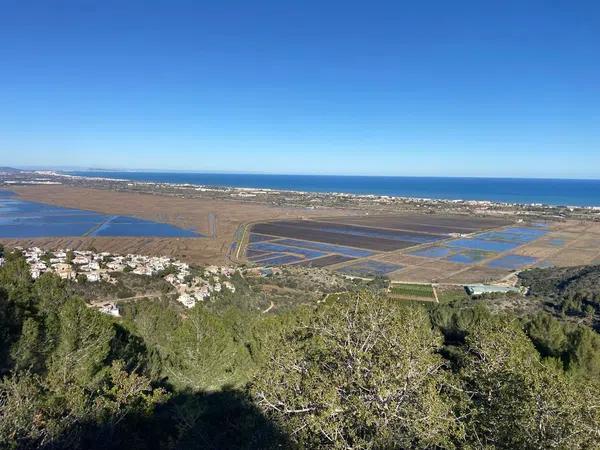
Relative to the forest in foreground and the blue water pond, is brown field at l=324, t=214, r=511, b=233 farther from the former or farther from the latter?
the forest in foreground

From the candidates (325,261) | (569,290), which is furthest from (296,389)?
(325,261)

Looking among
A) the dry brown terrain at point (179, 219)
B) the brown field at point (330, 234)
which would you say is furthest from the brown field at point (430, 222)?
the dry brown terrain at point (179, 219)

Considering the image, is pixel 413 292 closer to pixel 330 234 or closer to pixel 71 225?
pixel 330 234

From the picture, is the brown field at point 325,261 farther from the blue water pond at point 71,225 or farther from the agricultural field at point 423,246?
the blue water pond at point 71,225

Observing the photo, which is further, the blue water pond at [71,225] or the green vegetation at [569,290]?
the blue water pond at [71,225]

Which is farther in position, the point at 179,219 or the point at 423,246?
the point at 179,219

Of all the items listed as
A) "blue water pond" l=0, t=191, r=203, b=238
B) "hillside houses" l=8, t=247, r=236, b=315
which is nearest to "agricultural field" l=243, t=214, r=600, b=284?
"hillside houses" l=8, t=247, r=236, b=315
